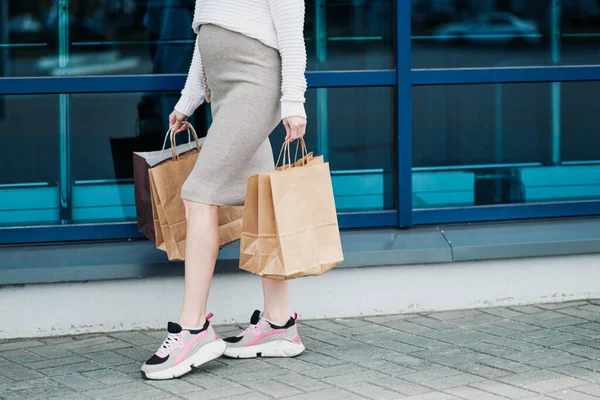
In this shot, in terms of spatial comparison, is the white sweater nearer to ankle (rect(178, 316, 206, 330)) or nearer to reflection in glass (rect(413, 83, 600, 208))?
ankle (rect(178, 316, 206, 330))

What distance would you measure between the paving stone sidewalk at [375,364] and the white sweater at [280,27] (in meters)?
1.06

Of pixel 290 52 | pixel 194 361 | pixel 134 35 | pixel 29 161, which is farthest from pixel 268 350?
pixel 134 35

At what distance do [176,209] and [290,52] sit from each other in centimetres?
86

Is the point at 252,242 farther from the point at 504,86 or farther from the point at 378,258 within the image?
the point at 504,86

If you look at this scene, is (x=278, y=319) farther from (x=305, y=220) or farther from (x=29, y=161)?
(x=29, y=161)

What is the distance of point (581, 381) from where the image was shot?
13.0 ft

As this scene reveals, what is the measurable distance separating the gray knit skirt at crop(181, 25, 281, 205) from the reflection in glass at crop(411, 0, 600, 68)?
4.99ft

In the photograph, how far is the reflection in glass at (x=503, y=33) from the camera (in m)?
5.38

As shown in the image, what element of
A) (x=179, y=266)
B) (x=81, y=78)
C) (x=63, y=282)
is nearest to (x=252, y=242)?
(x=179, y=266)

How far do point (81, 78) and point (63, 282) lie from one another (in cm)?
101

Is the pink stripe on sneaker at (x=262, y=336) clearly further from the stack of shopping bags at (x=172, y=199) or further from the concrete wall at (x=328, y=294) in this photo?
the concrete wall at (x=328, y=294)

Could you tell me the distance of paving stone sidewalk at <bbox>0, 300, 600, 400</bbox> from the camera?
3875 millimetres

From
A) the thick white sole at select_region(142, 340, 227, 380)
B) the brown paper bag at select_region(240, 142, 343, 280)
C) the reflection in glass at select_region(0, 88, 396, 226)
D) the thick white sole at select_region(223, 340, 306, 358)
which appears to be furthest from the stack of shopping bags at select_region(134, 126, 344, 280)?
the reflection in glass at select_region(0, 88, 396, 226)

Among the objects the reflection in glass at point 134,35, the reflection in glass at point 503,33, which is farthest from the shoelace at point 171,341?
the reflection in glass at point 503,33
